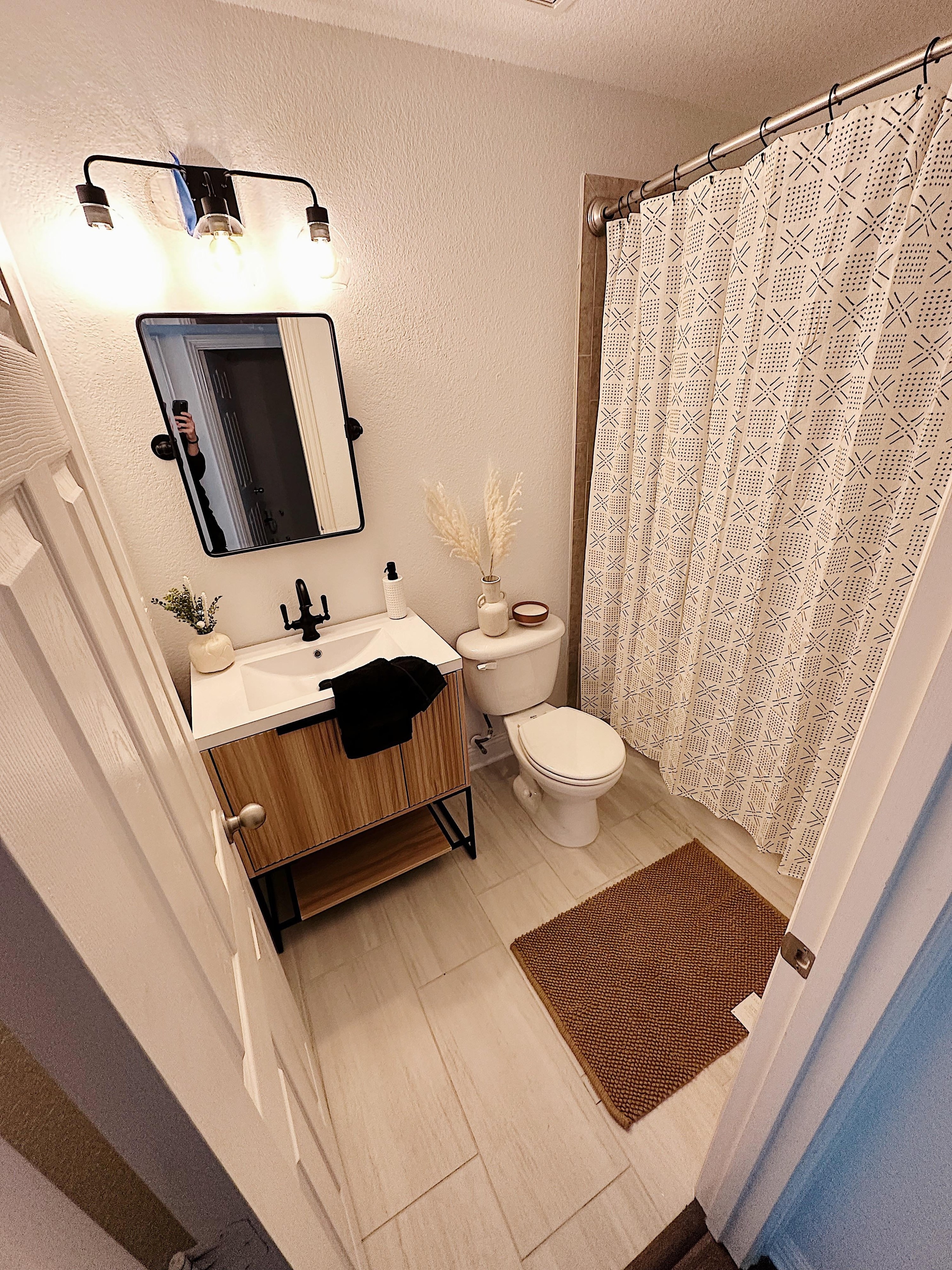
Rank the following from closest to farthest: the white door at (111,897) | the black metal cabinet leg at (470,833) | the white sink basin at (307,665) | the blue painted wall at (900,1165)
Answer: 1. the white door at (111,897)
2. the blue painted wall at (900,1165)
3. the white sink basin at (307,665)
4. the black metal cabinet leg at (470,833)

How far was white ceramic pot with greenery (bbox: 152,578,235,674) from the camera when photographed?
145 cm

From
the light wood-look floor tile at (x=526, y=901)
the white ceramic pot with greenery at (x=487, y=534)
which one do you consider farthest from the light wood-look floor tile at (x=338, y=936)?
the white ceramic pot with greenery at (x=487, y=534)

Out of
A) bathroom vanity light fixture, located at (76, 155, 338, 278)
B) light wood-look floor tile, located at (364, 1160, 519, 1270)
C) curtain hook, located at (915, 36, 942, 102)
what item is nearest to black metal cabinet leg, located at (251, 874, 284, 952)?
light wood-look floor tile, located at (364, 1160, 519, 1270)

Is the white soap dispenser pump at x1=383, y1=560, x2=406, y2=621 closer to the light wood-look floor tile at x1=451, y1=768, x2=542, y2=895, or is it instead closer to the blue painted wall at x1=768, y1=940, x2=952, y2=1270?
the light wood-look floor tile at x1=451, y1=768, x2=542, y2=895

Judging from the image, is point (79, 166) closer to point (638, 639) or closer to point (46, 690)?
point (46, 690)

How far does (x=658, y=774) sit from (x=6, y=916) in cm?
228

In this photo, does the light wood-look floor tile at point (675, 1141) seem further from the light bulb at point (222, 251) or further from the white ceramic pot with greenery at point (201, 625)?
the light bulb at point (222, 251)

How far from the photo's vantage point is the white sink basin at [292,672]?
1314 mm

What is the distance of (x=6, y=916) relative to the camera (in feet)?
0.78

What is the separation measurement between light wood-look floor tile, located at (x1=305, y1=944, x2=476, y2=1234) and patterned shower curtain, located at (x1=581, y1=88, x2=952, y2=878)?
3.95 ft

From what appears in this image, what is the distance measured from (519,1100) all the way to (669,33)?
8.92 feet

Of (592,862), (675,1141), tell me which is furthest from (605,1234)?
(592,862)

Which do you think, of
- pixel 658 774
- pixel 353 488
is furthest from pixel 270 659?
pixel 658 774

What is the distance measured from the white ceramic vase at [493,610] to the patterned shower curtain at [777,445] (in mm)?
427
